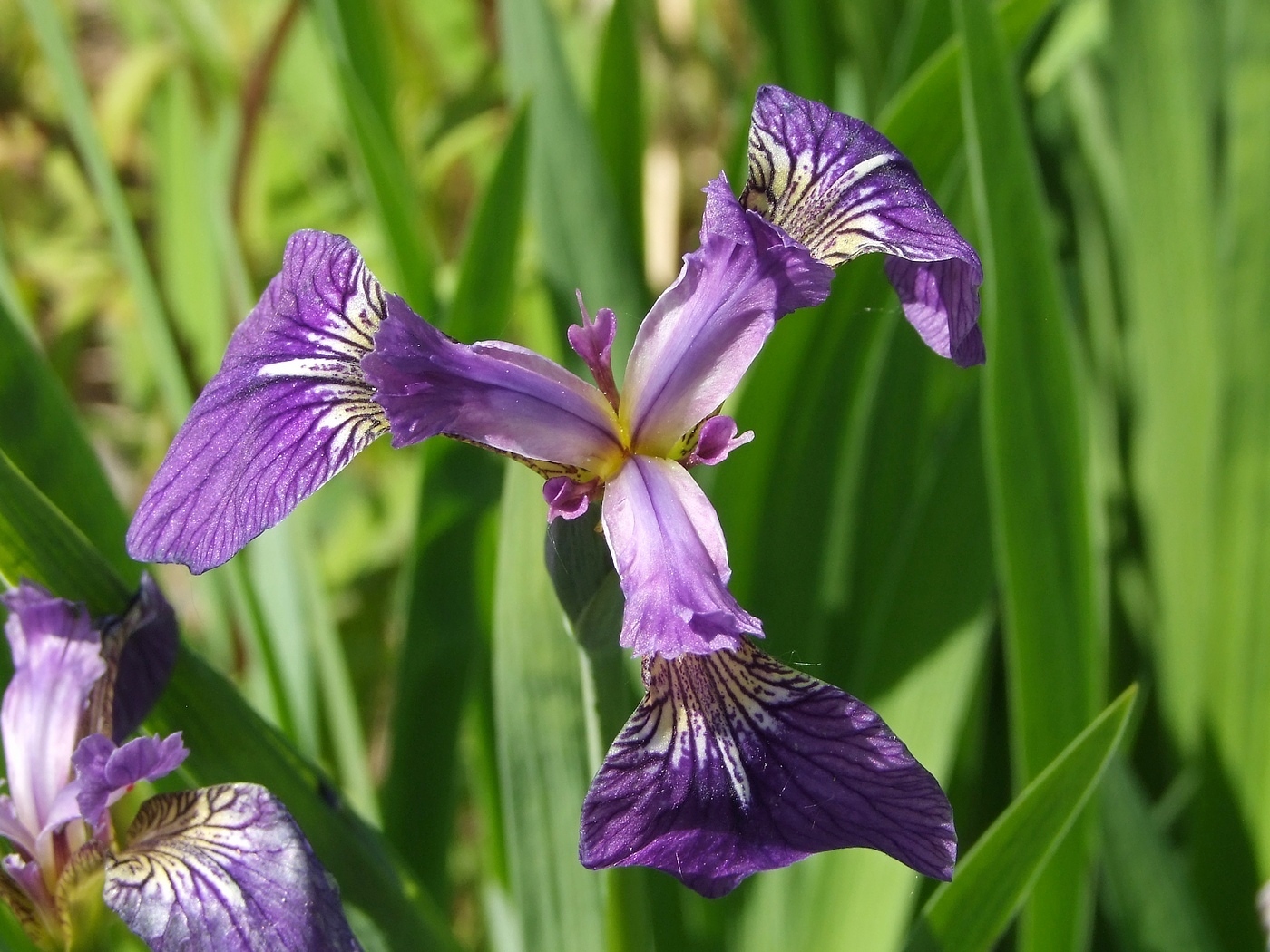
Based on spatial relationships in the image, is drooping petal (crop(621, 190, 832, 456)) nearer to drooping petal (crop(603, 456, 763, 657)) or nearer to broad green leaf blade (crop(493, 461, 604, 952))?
drooping petal (crop(603, 456, 763, 657))

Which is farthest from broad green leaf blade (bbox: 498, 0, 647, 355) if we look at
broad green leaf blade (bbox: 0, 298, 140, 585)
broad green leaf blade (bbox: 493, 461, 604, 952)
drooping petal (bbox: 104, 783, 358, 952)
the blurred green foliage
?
drooping petal (bbox: 104, 783, 358, 952)

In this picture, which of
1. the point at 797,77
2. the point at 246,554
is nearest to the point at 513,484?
the point at 246,554

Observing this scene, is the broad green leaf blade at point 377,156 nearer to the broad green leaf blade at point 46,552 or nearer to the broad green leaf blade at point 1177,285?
the broad green leaf blade at point 46,552

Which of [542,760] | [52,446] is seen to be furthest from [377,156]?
[542,760]

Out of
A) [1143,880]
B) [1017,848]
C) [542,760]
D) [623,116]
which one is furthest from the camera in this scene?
[623,116]

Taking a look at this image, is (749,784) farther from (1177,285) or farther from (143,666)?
(1177,285)

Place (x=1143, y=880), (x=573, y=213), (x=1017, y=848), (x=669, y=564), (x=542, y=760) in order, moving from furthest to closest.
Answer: (x=573, y=213)
(x=1143, y=880)
(x=542, y=760)
(x=1017, y=848)
(x=669, y=564)
